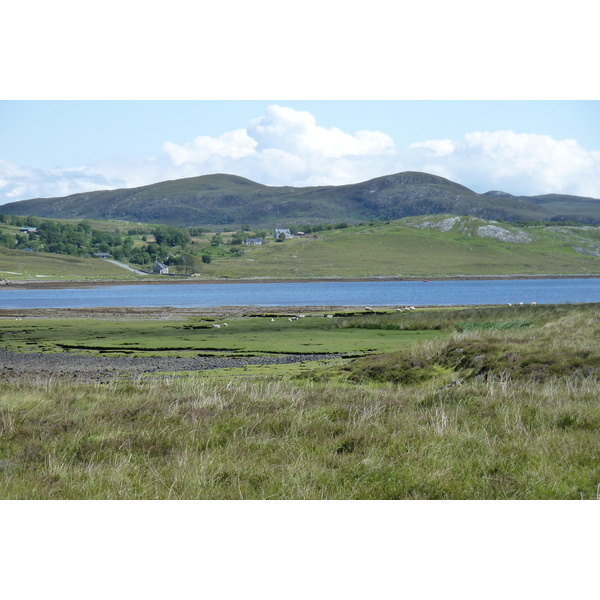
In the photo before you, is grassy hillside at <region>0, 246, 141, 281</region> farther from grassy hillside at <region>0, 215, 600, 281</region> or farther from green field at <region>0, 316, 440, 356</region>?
green field at <region>0, 316, 440, 356</region>

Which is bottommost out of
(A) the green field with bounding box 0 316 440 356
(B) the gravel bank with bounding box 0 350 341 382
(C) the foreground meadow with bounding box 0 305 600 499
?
(A) the green field with bounding box 0 316 440 356

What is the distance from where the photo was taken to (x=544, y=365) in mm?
16234

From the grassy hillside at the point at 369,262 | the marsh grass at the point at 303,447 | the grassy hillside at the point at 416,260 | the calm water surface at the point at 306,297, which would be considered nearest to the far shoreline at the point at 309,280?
the grassy hillside at the point at 369,262

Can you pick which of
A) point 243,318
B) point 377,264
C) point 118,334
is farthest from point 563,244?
point 118,334

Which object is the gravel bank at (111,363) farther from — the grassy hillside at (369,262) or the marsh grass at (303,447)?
the grassy hillside at (369,262)

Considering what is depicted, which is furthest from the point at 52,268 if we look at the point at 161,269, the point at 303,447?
the point at 303,447

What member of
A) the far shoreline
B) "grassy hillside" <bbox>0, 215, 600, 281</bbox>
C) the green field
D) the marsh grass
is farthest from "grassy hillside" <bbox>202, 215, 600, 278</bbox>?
the marsh grass

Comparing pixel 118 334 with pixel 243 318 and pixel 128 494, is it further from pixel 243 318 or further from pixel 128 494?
pixel 128 494

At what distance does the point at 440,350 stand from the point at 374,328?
861 inches

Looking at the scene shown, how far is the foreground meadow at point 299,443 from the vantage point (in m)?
6.04

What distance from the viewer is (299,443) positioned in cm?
752

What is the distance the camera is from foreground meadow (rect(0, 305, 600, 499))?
19.8ft

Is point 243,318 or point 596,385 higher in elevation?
point 596,385

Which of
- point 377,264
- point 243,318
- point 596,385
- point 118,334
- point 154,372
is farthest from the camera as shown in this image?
point 377,264
